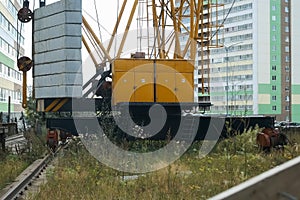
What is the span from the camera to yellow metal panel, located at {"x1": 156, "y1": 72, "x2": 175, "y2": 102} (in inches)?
457

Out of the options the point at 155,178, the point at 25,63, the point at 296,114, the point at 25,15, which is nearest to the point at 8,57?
the point at 296,114

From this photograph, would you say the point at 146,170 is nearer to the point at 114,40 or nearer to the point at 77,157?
the point at 77,157

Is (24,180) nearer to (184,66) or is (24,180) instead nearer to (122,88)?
(122,88)

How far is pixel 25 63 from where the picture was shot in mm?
12031

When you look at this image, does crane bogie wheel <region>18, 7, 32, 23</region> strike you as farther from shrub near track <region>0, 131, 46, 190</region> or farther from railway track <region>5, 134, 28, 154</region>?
railway track <region>5, 134, 28, 154</region>

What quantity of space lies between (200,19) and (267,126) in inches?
174

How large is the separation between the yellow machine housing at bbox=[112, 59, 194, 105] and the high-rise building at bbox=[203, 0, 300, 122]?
55.3m

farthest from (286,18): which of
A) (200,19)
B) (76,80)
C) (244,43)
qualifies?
(76,80)

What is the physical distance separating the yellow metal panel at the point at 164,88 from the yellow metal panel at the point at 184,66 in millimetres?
421

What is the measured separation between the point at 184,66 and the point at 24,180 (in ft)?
19.5

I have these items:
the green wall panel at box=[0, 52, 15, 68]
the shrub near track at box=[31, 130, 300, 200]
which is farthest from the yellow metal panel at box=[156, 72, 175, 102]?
the green wall panel at box=[0, 52, 15, 68]

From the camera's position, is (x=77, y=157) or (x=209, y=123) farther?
(x=209, y=123)

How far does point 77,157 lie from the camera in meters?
9.46

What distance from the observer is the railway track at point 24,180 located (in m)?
6.21
